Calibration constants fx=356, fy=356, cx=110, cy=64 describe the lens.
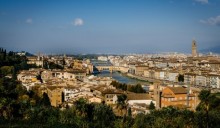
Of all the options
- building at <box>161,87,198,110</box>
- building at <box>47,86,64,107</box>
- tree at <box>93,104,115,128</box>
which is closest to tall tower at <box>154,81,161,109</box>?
building at <box>161,87,198,110</box>

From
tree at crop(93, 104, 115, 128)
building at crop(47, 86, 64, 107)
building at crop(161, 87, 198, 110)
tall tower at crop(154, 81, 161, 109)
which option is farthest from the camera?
building at crop(47, 86, 64, 107)

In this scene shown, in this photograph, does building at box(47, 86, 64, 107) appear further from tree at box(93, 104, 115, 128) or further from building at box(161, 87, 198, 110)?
tree at box(93, 104, 115, 128)

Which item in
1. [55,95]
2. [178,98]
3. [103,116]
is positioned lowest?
[178,98]

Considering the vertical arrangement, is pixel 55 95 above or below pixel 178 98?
above

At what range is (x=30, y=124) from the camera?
1307cm

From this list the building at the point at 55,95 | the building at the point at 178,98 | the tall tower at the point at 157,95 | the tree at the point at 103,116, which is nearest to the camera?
the tree at the point at 103,116

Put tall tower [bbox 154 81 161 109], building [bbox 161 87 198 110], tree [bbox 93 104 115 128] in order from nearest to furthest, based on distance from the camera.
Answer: tree [bbox 93 104 115 128] < tall tower [bbox 154 81 161 109] < building [bbox 161 87 198 110]

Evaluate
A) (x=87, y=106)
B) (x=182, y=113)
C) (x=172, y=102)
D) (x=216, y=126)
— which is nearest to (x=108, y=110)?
(x=87, y=106)

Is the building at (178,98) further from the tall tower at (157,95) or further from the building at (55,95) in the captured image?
the building at (55,95)

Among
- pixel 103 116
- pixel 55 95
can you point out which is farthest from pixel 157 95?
pixel 103 116

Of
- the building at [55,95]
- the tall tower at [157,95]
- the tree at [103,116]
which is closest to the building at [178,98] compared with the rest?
the tall tower at [157,95]

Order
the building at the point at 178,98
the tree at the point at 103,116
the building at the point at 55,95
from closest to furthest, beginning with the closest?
the tree at the point at 103,116 → the building at the point at 178,98 → the building at the point at 55,95

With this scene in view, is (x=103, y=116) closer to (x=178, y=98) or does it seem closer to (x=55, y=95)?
(x=55, y=95)

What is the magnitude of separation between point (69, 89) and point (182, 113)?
37.2 feet
